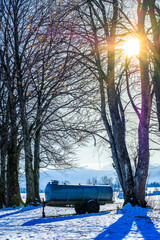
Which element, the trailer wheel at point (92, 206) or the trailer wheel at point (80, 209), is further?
the trailer wheel at point (80, 209)

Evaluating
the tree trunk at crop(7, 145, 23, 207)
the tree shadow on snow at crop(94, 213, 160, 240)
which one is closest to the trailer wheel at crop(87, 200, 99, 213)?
the tree trunk at crop(7, 145, 23, 207)

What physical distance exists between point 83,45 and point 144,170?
6.90 meters

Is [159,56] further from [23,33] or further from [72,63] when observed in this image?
[23,33]

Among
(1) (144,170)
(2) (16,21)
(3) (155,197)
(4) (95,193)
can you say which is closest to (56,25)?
(2) (16,21)

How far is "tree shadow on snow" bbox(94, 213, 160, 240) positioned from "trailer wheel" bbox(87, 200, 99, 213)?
7070 millimetres

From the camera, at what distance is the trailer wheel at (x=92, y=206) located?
16050 millimetres

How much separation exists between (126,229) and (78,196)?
30.8 feet

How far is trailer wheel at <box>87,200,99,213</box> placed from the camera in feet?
52.7

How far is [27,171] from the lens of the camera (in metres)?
17.0

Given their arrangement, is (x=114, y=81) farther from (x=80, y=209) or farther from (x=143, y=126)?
(x=80, y=209)

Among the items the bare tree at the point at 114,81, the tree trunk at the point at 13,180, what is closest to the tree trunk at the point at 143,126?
the bare tree at the point at 114,81

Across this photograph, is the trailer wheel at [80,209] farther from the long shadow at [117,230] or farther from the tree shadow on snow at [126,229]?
the long shadow at [117,230]

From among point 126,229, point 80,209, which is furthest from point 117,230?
point 80,209

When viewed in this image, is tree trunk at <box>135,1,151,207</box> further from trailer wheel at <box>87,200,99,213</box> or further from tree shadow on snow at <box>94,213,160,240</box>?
trailer wheel at <box>87,200,99,213</box>
